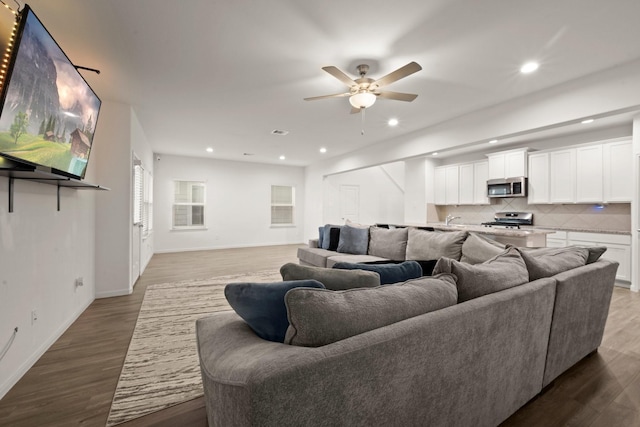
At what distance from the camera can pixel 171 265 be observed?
5719 mm

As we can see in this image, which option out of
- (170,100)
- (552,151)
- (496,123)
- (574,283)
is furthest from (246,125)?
(552,151)

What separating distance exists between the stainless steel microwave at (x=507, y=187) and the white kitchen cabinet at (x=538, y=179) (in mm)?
126

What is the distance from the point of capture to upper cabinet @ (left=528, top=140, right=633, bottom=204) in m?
4.33

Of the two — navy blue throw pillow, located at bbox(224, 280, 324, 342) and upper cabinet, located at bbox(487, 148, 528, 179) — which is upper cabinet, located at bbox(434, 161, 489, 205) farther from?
navy blue throw pillow, located at bbox(224, 280, 324, 342)

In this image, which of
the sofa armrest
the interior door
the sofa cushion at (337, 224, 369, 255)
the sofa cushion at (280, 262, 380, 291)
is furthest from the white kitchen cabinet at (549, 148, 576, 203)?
Result: the sofa cushion at (280, 262, 380, 291)

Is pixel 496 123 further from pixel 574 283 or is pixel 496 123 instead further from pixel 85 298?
pixel 85 298

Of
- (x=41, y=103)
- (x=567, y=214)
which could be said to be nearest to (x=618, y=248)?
(x=567, y=214)

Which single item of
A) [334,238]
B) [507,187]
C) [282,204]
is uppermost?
[507,187]

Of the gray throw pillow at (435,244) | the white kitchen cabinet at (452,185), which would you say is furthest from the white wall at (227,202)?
the gray throw pillow at (435,244)

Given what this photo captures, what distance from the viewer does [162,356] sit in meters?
2.27

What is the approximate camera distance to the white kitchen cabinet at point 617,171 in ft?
13.9

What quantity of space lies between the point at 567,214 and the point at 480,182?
161 centimetres

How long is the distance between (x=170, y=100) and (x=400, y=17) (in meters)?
3.01

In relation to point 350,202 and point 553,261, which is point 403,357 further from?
point 350,202
